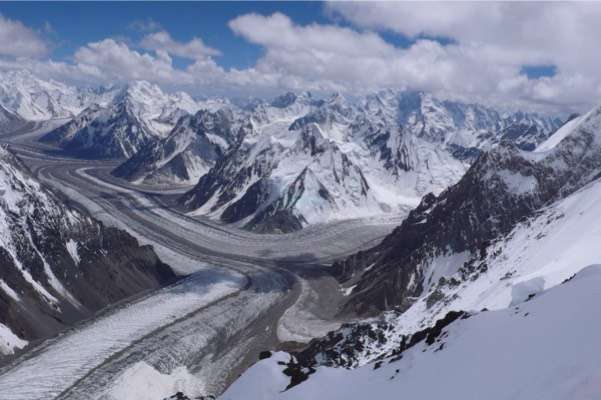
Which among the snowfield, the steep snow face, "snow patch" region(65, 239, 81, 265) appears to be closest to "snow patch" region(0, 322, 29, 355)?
the steep snow face

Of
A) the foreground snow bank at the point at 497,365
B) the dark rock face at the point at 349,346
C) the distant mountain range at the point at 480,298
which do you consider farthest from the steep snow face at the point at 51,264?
the foreground snow bank at the point at 497,365

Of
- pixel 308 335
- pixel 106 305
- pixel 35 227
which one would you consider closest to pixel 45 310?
pixel 106 305

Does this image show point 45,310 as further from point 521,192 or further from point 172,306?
point 521,192

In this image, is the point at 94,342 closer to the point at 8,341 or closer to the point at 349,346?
the point at 8,341

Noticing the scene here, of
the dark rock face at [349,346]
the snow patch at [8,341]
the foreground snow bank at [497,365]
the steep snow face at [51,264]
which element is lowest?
the dark rock face at [349,346]

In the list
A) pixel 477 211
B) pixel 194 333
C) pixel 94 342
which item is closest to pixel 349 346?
pixel 194 333

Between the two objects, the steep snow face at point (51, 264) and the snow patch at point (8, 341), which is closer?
the snow patch at point (8, 341)

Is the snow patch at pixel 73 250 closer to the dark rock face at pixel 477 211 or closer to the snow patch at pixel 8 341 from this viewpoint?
the snow patch at pixel 8 341
